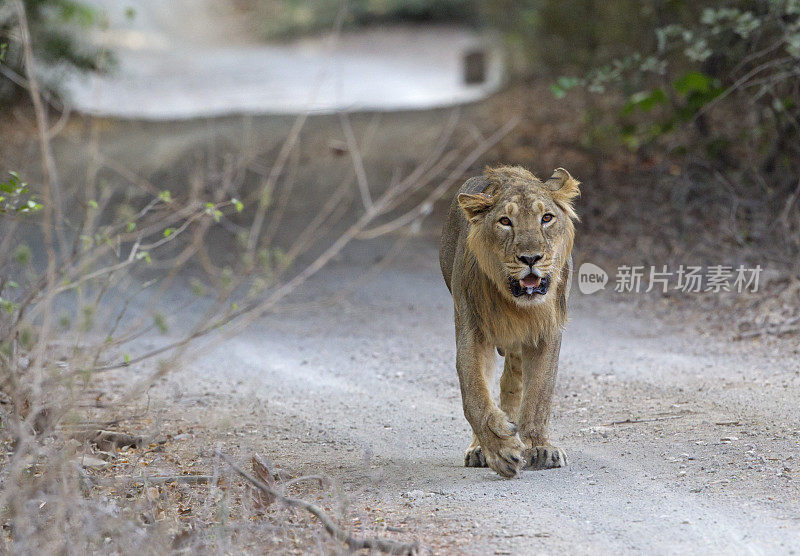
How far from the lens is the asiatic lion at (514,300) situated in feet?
16.4

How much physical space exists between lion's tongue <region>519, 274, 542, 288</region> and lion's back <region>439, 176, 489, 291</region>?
0.75 meters

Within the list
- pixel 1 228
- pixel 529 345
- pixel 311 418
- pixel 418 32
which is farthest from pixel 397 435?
pixel 418 32

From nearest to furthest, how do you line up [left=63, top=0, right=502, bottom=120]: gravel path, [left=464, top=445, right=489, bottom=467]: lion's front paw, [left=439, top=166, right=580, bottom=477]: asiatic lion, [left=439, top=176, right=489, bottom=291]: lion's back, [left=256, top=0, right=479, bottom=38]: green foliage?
[left=439, top=166, right=580, bottom=477]: asiatic lion → [left=464, top=445, right=489, bottom=467]: lion's front paw → [left=439, top=176, right=489, bottom=291]: lion's back → [left=63, top=0, right=502, bottom=120]: gravel path → [left=256, top=0, right=479, bottom=38]: green foliage

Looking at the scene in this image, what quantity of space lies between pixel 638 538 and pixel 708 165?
23.8 feet

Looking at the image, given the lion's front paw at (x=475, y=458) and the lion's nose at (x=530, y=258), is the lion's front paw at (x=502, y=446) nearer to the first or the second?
the lion's front paw at (x=475, y=458)

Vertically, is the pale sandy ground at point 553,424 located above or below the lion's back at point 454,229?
below

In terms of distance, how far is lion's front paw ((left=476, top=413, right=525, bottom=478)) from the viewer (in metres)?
5.00

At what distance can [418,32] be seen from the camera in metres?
32.5

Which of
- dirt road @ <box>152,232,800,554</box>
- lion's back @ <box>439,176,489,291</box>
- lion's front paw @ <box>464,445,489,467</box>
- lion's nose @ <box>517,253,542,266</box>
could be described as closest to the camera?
dirt road @ <box>152,232,800,554</box>

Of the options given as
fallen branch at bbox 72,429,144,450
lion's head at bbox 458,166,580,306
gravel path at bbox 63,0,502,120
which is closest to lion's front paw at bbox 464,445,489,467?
lion's head at bbox 458,166,580,306

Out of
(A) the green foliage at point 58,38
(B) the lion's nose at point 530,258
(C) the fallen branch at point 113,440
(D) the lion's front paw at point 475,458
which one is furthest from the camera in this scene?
(A) the green foliage at point 58,38

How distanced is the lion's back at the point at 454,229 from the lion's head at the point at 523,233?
464 millimetres

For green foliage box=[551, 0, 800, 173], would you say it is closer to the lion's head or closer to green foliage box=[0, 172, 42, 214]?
the lion's head

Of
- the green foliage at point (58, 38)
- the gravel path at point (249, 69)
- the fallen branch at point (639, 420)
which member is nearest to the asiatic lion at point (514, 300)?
the fallen branch at point (639, 420)
